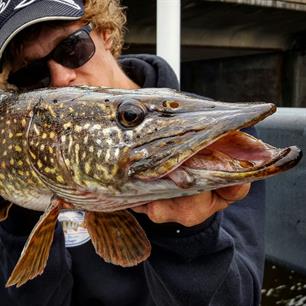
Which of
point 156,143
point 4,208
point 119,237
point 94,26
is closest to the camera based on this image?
point 156,143

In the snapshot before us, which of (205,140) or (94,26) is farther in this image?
(94,26)

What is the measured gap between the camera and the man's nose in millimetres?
1786

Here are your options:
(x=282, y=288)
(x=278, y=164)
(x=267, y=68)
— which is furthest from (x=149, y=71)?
(x=267, y=68)

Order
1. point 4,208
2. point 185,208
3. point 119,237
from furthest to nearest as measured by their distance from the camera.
→ 1. point 4,208
2. point 119,237
3. point 185,208

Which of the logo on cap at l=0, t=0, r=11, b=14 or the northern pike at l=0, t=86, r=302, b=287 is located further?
the logo on cap at l=0, t=0, r=11, b=14

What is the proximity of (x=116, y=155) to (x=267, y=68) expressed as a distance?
10610 millimetres

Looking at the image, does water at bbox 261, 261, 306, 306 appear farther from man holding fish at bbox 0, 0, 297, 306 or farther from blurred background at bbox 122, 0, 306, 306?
man holding fish at bbox 0, 0, 297, 306

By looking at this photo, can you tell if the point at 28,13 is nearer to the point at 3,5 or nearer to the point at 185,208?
the point at 3,5

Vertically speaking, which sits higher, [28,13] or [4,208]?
[28,13]

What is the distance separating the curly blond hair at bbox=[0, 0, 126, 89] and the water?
212 centimetres

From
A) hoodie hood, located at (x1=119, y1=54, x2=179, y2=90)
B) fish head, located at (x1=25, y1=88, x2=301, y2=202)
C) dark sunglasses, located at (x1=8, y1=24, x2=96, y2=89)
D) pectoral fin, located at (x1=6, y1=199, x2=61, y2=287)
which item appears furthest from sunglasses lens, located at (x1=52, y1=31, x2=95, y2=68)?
pectoral fin, located at (x1=6, y1=199, x2=61, y2=287)

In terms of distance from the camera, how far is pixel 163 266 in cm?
140

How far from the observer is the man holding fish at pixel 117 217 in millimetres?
1170

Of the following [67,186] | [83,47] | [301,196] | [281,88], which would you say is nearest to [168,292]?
[67,186]
